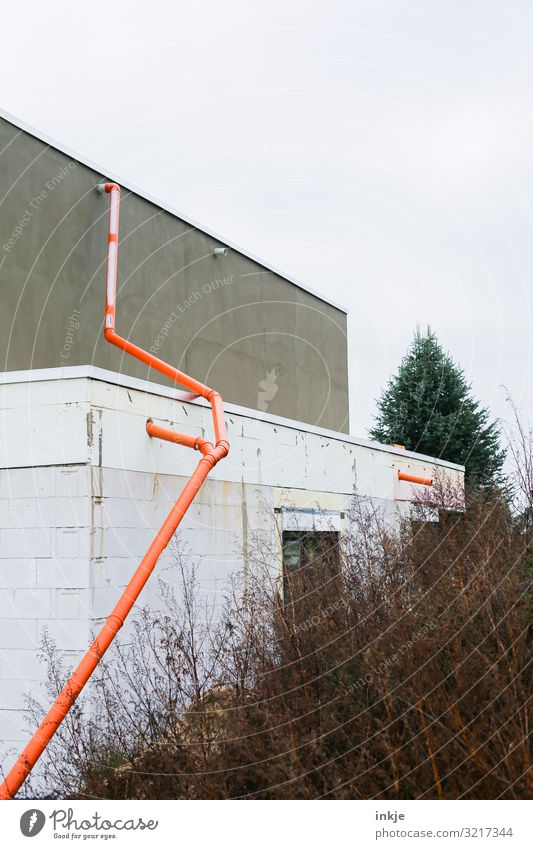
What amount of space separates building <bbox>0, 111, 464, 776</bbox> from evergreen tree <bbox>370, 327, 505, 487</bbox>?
722 cm

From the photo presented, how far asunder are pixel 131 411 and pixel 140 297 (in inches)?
204

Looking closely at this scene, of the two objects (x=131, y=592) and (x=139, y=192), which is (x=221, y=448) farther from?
(x=139, y=192)

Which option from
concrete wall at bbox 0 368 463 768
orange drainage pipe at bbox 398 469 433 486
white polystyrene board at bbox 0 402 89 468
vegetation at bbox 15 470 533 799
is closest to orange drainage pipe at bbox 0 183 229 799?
vegetation at bbox 15 470 533 799

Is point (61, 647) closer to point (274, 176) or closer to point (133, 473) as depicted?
point (133, 473)

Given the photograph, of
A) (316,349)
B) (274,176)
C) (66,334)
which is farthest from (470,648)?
(316,349)

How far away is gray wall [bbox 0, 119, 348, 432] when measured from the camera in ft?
32.9

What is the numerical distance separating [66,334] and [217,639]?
18.5 feet

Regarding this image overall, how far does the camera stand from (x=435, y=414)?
24.9 m

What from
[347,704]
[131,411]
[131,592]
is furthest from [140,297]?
[347,704]

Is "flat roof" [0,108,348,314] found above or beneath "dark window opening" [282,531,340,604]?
above

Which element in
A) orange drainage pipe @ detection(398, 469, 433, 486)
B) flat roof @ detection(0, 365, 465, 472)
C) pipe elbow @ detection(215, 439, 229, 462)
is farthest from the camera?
orange drainage pipe @ detection(398, 469, 433, 486)

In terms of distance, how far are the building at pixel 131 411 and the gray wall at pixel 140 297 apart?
0.03 m

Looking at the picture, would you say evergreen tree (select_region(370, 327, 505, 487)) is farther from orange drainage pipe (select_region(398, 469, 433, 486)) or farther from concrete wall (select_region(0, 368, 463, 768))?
concrete wall (select_region(0, 368, 463, 768))

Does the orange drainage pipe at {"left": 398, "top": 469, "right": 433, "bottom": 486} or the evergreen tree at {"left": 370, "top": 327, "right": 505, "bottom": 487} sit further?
the evergreen tree at {"left": 370, "top": 327, "right": 505, "bottom": 487}
